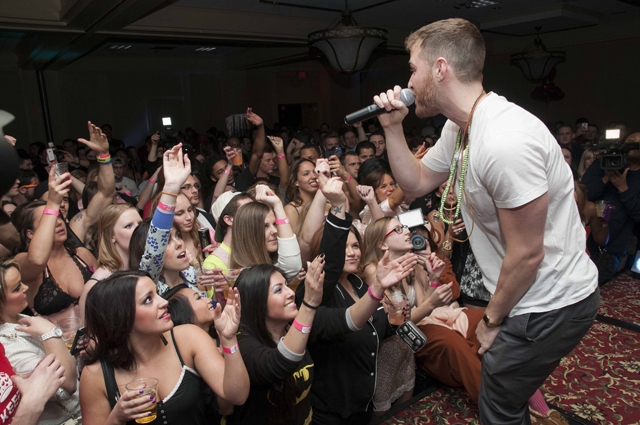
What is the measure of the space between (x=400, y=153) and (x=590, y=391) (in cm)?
184

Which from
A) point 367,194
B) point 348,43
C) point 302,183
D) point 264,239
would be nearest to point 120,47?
point 348,43

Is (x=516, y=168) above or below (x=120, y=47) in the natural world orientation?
below

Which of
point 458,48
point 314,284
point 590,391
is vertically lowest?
point 590,391

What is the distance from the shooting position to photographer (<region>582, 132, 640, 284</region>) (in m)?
3.74

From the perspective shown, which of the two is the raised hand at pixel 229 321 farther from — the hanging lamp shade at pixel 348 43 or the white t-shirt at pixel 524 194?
the hanging lamp shade at pixel 348 43

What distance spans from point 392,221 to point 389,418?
0.98m

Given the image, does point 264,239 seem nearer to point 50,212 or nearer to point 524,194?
point 50,212

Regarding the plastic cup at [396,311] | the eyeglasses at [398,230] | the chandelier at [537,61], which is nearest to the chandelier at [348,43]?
the eyeglasses at [398,230]

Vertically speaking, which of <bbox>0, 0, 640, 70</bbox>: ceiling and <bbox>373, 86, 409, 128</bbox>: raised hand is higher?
<bbox>0, 0, 640, 70</bbox>: ceiling

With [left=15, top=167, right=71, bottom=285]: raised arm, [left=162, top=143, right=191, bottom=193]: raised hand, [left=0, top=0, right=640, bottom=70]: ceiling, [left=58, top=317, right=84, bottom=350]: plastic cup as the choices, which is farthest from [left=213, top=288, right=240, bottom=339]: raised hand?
[left=0, top=0, right=640, bottom=70]: ceiling

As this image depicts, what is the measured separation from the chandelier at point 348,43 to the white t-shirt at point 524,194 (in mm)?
3063

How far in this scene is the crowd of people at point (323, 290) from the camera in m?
A: 1.21

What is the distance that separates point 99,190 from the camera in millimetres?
3051

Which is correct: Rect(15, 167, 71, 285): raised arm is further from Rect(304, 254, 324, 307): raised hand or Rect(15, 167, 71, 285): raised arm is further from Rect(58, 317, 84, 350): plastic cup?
Rect(304, 254, 324, 307): raised hand
